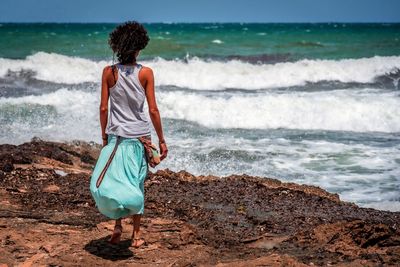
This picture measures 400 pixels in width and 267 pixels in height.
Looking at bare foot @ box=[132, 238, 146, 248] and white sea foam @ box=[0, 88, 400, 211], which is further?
white sea foam @ box=[0, 88, 400, 211]

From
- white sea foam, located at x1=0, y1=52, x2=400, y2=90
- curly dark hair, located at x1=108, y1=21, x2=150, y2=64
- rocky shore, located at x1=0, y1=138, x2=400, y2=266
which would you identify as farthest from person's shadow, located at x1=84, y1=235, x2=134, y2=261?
white sea foam, located at x1=0, y1=52, x2=400, y2=90

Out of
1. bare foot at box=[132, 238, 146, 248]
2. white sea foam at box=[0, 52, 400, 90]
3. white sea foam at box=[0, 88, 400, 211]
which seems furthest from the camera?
white sea foam at box=[0, 52, 400, 90]

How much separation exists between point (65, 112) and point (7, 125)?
1835mm

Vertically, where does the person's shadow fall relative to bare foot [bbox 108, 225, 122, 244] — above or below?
below

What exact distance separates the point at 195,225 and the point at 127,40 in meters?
1.76

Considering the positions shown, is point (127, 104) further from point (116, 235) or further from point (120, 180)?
point (116, 235)

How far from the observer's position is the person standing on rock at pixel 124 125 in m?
3.88

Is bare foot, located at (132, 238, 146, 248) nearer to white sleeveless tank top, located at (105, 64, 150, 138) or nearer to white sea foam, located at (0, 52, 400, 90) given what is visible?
white sleeveless tank top, located at (105, 64, 150, 138)

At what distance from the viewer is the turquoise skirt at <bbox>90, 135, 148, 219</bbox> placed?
3867mm

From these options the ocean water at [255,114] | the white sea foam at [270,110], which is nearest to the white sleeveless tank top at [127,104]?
the ocean water at [255,114]

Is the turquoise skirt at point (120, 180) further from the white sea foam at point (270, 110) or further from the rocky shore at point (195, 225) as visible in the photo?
the white sea foam at point (270, 110)

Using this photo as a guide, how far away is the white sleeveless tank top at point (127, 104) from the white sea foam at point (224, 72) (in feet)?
52.0

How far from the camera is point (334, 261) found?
3.95 meters

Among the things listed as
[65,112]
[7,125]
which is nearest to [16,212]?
[7,125]
